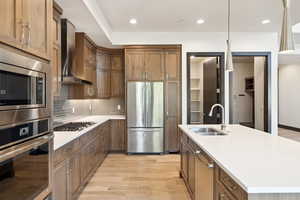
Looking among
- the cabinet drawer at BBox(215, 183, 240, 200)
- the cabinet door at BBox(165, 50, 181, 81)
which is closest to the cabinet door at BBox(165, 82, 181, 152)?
the cabinet door at BBox(165, 50, 181, 81)

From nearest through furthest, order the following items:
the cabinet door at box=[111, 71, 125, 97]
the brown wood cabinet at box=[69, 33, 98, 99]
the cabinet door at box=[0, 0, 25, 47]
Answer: the cabinet door at box=[0, 0, 25, 47] → the brown wood cabinet at box=[69, 33, 98, 99] → the cabinet door at box=[111, 71, 125, 97]

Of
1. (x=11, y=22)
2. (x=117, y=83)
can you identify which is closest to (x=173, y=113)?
(x=117, y=83)

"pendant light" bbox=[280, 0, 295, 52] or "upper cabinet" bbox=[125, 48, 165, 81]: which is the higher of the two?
"upper cabinet" bbox=[125, 48, 165, 81]

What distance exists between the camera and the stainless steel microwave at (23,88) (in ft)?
4.15

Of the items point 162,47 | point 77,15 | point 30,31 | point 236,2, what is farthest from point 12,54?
point 162,47

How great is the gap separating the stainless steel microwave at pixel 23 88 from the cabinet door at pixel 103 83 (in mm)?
3905

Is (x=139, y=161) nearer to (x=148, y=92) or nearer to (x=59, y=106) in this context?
(x=148, y=92)

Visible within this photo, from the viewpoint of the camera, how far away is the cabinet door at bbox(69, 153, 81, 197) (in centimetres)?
274

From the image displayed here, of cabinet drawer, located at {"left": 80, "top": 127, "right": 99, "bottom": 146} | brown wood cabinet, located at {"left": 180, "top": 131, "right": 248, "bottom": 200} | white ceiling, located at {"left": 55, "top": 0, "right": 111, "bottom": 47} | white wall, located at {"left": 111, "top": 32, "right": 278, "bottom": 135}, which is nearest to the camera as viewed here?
brown wood cabinet, located at {"left": 180, "top": 131, "right": 248, "bottom": 200}

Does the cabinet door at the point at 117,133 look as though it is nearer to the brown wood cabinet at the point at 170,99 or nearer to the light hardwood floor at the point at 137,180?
the light hardwood floor at the point at 137,180

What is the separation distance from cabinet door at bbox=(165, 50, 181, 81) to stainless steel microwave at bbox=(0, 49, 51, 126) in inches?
150

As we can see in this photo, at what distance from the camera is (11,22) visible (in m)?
1.33

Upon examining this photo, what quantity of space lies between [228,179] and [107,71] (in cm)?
477

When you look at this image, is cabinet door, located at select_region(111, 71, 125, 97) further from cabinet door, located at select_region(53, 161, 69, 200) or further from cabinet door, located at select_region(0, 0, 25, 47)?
cabinet door, located at select_region(0, 0, 25, 47)
